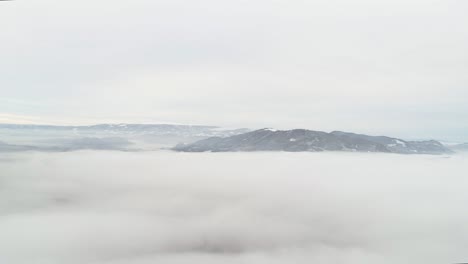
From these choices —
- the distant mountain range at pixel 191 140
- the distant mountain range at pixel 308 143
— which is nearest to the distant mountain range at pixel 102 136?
the distant mountain range at pixel 191 140

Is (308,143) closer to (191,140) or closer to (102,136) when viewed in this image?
(191,140)

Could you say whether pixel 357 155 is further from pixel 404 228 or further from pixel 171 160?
pixel 171 160

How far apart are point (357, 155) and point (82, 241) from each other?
447cm

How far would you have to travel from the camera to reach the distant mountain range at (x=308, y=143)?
3.80 metres

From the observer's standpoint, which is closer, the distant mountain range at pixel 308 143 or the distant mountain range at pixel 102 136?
the distant mountain range at pixel 102 136

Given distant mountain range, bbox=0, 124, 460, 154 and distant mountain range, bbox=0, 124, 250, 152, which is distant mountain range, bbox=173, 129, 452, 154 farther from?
distant mountain range, bbox=0, 124, 250, 152

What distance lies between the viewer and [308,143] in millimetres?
4016

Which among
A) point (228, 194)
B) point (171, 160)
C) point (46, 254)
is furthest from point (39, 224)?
point (228, 194)

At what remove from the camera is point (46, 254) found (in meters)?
3.50

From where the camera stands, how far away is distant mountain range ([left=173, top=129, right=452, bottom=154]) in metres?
3.80

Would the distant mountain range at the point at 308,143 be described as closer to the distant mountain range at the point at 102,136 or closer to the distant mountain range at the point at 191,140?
the distant mountain range at the point at 191,140

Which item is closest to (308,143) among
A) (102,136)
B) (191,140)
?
(191,140)

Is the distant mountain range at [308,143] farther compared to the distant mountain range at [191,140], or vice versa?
the distant mountain range at [308,143]

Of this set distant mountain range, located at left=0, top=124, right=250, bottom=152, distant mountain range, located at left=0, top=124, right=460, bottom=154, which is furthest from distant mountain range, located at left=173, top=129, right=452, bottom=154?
distant mountain range, located at left=0, top=124, right=250, bottom=152
